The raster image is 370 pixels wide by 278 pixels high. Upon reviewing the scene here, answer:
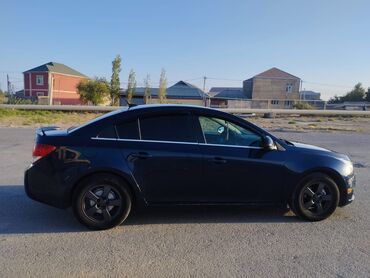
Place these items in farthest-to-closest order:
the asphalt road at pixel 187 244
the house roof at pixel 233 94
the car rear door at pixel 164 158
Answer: the house roof at pixel 233 94 → the car rear door at pixel 164 158 → the asphalt road at pixel 187 244

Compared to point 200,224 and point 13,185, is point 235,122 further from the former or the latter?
point 13,185

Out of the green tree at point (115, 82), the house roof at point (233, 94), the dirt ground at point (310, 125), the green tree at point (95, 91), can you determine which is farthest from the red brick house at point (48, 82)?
the dirt ground at point (310, 125)

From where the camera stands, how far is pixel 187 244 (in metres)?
4.27

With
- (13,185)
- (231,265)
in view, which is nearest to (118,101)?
(13,185)

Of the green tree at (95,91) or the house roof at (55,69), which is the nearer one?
the green tree at (95,91)

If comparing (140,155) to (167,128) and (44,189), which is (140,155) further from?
(44,189)

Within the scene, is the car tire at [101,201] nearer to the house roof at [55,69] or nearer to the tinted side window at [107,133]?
the tinted side window at [107,133]

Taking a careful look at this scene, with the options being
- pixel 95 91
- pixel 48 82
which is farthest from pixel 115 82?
pixel 48 82

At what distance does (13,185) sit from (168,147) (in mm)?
3388

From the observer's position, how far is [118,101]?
53.4 meters

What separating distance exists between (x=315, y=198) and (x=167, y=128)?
87.7 inches

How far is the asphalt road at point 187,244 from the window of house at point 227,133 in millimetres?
1071

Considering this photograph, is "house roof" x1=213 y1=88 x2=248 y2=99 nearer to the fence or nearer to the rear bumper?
the fence

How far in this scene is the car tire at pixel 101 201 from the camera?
4617 mm
